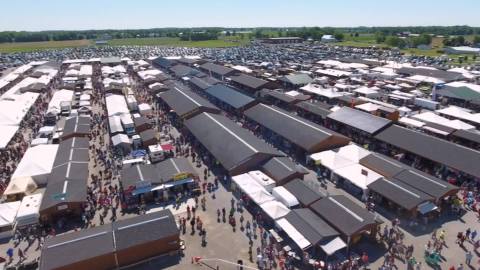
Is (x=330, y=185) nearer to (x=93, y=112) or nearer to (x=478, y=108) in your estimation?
(x=478, y=108)

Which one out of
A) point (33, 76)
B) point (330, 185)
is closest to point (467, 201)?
point (330, 185)

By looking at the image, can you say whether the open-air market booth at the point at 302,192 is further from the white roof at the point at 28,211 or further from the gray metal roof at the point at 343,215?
the white roof at the point at 28,211

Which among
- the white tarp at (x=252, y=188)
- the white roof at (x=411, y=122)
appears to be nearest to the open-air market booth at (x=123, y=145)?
the white tarp at (x=252, y=188)

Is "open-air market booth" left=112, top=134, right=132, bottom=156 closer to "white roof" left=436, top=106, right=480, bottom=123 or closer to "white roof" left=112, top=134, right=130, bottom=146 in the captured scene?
"white roof" left=112, top=134, right=130, bottom=146

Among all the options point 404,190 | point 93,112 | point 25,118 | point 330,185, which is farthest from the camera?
point 93,112

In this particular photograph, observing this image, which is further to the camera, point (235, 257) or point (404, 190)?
point (404, 190)

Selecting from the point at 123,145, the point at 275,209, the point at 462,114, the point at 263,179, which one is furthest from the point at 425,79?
the point at 123,145
